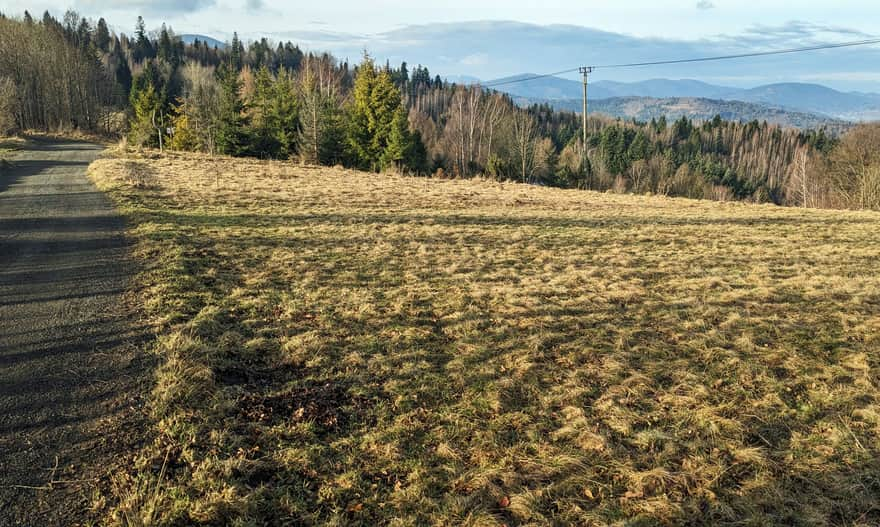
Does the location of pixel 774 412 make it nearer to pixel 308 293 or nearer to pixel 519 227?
pixel 308 293

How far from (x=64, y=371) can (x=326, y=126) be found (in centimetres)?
3671

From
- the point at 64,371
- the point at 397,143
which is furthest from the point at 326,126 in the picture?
the point at 64,371

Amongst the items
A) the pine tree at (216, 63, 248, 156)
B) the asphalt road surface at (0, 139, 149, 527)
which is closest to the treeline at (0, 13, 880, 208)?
the pine tree at (216, 63, 248, 156)

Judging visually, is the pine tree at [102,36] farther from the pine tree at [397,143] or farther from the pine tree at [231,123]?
the pine tree at [397,143]

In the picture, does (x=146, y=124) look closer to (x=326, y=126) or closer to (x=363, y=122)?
(x=326, y=126)

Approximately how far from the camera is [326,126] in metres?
39.2

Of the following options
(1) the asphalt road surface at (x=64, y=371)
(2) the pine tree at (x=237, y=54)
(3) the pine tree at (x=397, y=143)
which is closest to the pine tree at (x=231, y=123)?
(3) the pine tree at (x=397, y=143)

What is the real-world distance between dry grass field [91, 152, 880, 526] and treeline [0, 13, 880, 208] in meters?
28.5

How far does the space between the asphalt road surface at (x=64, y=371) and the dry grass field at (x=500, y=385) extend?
13.5 inches

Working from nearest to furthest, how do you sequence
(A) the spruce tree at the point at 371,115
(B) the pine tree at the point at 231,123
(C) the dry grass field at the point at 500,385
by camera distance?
1. (C) the dry grass field at the point at 500,385
2. (B) the pine tree at the point at 231,123
3. (A) the spruce tree at the point at 371,115

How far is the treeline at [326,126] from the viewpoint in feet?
127

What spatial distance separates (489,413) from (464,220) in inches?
448

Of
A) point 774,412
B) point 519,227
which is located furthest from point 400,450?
point 519,227

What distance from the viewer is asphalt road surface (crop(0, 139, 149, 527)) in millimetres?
3486
